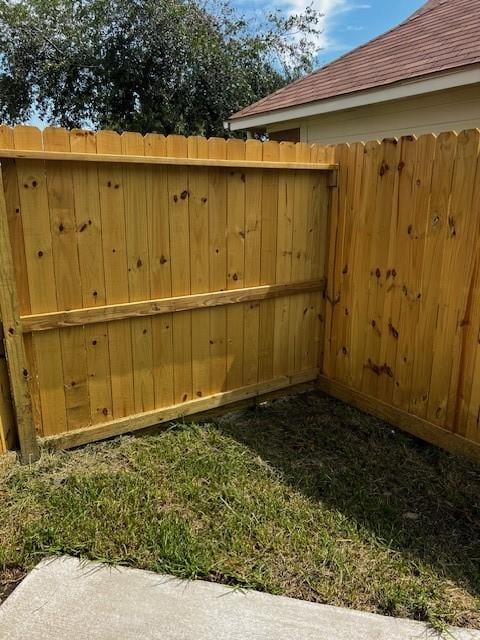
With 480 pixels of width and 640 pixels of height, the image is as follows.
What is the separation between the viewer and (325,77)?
6.80m

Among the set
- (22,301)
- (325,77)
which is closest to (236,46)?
(325,77)

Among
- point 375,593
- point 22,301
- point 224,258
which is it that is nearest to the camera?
point 375,593

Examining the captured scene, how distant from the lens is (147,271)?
2.94 m

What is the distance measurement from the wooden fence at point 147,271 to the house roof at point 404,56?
2.45 m

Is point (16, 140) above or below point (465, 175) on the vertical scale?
above

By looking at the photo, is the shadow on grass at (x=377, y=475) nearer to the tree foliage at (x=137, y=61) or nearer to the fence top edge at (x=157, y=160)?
the fence top edge at (x=157, y=160)

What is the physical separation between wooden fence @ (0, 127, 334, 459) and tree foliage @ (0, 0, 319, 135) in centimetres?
936

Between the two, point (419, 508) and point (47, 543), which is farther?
point (419, 508)

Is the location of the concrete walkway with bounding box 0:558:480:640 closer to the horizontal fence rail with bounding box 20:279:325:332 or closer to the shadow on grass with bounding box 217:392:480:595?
the shadow on grass with bounding box 217:392:480:595

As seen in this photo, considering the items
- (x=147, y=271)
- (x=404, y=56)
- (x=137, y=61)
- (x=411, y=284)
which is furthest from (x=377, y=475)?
(x=137, y=61)

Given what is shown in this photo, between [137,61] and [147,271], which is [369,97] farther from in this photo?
[137,61]

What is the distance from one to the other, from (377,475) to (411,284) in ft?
4.00

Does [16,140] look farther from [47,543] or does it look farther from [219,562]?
[219,562]

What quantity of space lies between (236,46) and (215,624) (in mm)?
13032
